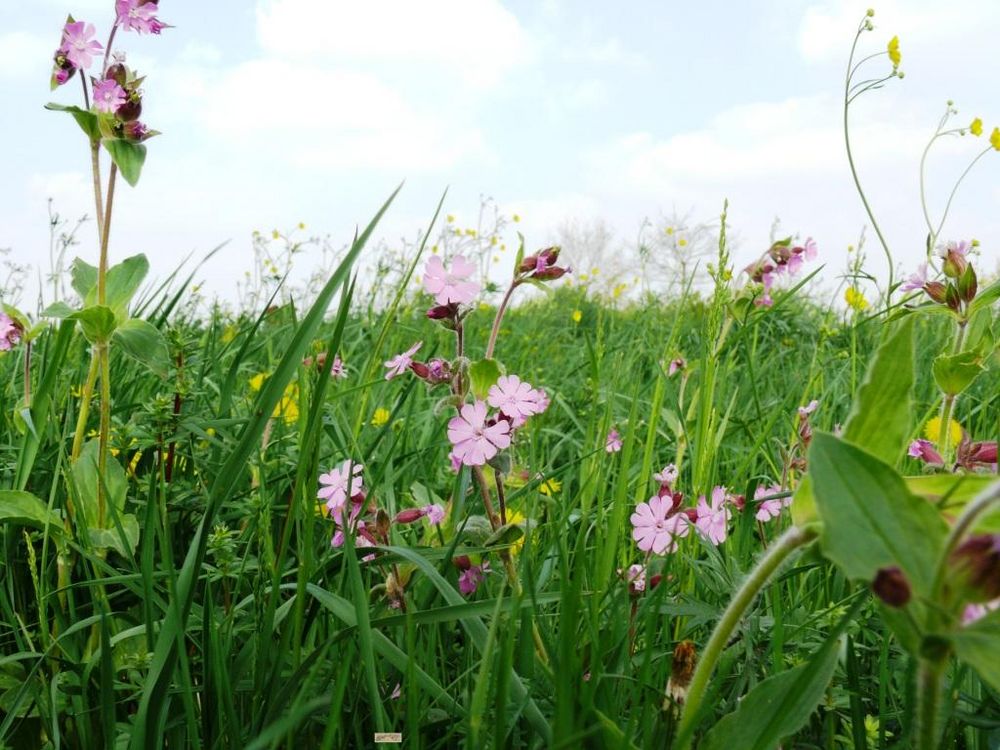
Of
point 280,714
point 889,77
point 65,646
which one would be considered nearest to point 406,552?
point 280,714

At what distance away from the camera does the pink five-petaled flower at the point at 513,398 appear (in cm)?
117

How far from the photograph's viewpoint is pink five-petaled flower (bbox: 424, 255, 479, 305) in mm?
1167

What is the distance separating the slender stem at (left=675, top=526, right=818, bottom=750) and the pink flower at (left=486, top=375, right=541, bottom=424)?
0.49 meters

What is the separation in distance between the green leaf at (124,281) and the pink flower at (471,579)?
776 mm

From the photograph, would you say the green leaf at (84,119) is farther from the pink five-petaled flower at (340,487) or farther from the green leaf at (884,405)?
the green leaf at (884,405)

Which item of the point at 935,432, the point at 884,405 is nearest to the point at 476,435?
the point at 884,405

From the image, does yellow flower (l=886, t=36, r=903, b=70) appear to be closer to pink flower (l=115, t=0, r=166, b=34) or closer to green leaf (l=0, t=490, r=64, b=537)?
pink flower (l=115, t=0, r=166, b=34)

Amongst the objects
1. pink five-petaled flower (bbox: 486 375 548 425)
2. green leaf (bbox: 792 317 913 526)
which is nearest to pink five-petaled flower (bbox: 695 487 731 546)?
pink five-petaled flower (bbox: 486 375 548 425)

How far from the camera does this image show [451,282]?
3.90 feet

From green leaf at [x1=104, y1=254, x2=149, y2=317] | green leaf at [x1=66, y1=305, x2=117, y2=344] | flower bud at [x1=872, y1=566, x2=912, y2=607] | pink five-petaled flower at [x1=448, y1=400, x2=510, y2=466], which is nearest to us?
flower bud at [x1=872, y1=566, x2=912, y2=607]

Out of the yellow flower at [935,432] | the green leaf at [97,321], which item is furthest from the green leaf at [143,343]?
the yellow flower at [935,432]

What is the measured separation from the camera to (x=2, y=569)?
148cm

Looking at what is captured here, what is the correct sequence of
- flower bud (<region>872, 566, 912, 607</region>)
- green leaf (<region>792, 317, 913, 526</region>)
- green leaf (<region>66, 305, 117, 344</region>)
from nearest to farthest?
flower bud (<region>872, 566, 912, 607</region>), green leaf (<region>792, 317, 913, 526</region>), green leaf (<region>66, 305, 117, 344</region>)

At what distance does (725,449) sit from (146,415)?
1500 millimetres
